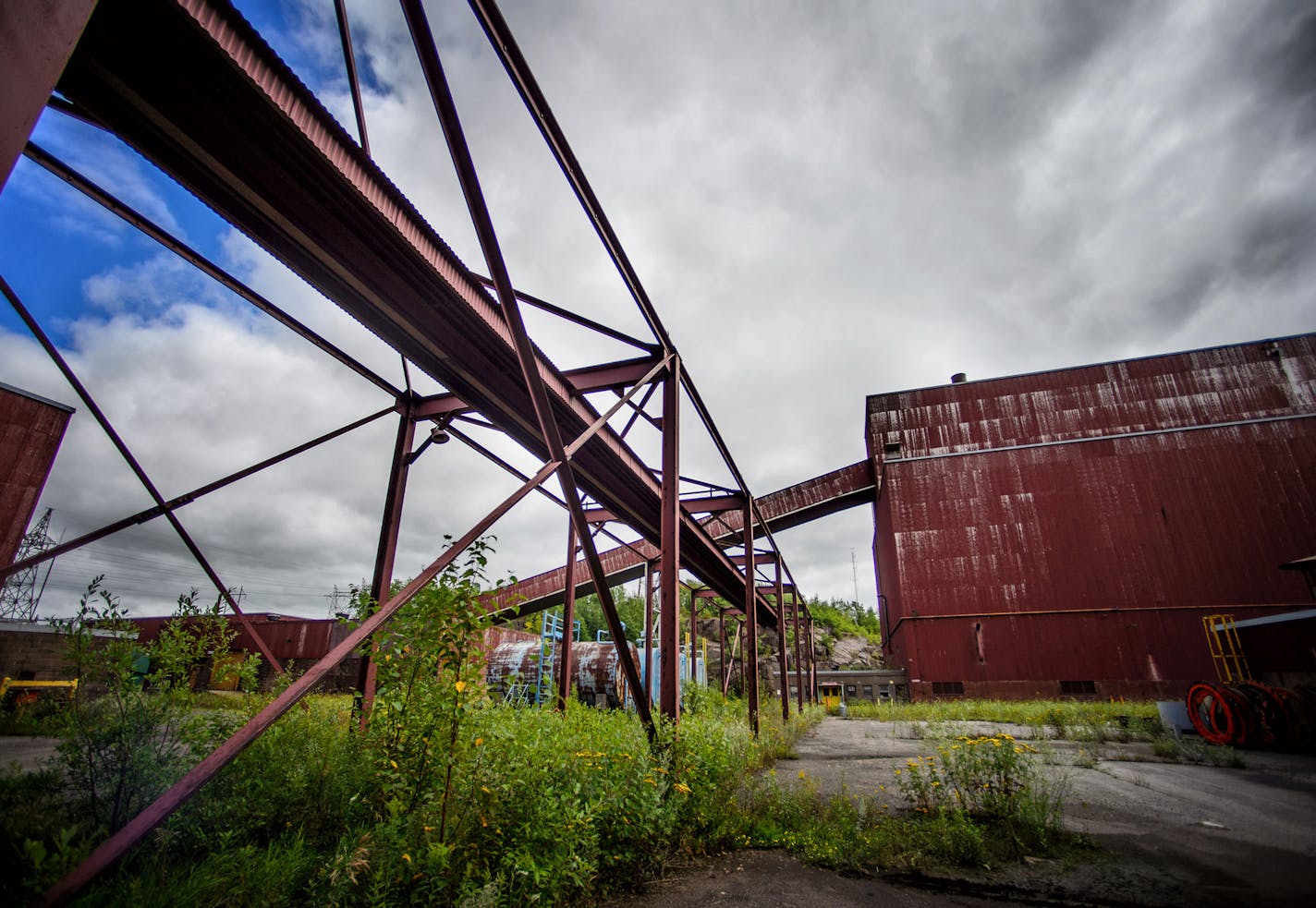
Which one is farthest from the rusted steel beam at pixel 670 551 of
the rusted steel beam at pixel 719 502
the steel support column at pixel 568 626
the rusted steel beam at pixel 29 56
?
the rusted steel beam at pixel 29 56

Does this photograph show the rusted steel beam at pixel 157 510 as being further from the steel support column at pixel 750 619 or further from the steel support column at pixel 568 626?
the steel support column at pixel 750 619

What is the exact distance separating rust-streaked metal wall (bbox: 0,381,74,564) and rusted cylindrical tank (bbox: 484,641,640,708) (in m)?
10.8

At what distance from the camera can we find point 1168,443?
63.2ft

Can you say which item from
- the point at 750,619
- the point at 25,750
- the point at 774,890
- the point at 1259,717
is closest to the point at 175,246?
the point at 774,890

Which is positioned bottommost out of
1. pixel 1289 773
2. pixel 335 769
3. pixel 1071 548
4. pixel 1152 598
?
pixel 1289 773

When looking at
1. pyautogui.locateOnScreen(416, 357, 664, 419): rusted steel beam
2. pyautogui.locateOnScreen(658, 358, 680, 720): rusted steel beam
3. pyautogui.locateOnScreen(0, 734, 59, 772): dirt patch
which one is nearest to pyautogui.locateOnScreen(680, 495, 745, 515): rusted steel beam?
pyautogui.locateOnScreen(658, 358, 680, 720): rusted steel beam

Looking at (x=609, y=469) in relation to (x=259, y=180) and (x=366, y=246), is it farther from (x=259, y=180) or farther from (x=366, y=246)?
(x=259, y=180)

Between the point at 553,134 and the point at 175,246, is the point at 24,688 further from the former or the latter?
the point at 553,134

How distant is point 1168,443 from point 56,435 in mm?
33192

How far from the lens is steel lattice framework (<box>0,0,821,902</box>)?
2.21m

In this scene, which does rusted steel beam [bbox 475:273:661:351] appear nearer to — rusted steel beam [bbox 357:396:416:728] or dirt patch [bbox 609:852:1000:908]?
rusted steel beam [bbox 357:396:416:728]

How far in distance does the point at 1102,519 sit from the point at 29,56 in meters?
24.9

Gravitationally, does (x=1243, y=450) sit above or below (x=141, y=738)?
above

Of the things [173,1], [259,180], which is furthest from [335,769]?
[173,1]
